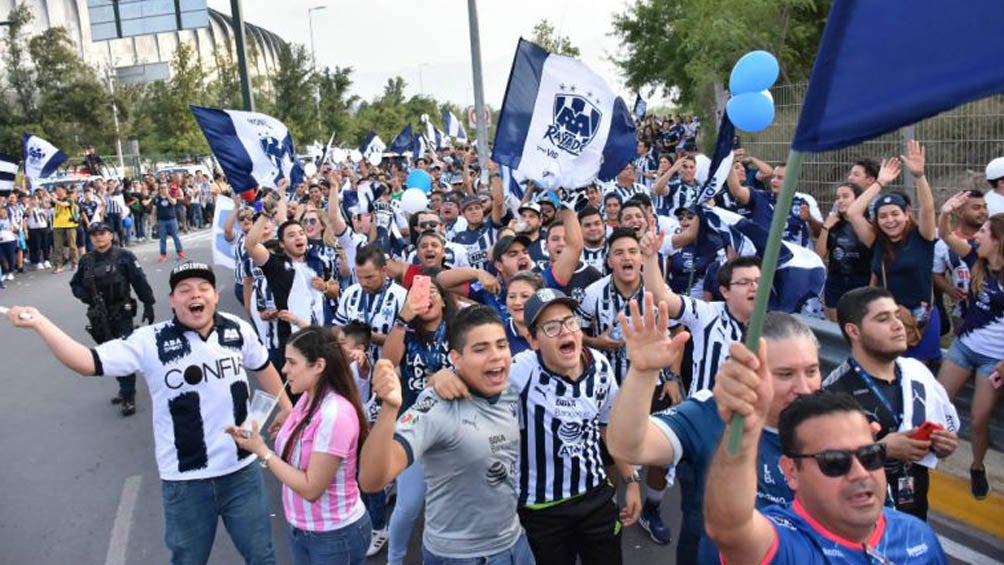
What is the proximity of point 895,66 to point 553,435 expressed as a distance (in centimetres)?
226

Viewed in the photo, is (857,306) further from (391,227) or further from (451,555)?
(391,227)

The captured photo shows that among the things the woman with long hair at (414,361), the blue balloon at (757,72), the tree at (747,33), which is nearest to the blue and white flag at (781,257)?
the blue balloon at (757,72)

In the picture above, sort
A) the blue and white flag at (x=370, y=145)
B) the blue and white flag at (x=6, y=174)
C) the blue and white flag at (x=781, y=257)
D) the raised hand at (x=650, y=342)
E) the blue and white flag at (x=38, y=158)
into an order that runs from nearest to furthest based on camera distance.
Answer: the raised hand at (x=650, y=342)
the blue and white flag at (x=781, y=257)
the blue and white flag at (x=6, y=174)
the blue and white flag at (x=38, y=158)
the blue and white flag at (x=370, y=145)

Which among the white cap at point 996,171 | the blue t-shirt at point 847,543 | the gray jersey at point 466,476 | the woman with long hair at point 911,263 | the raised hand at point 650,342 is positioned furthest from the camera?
the white cap at point 996,171

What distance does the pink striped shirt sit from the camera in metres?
3.49

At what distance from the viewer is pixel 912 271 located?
576 centimetres

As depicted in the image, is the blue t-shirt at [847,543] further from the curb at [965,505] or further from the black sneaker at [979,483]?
the black sneaker at [979,483]

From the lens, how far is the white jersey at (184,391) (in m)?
4.04

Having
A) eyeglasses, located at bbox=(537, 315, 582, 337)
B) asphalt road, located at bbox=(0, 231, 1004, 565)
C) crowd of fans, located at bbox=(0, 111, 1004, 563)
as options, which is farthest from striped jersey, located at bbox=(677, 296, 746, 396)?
asphalt road, located at bbox=(0, 231, 1004, 565)

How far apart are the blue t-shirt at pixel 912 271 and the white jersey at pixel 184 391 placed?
453 centimetres

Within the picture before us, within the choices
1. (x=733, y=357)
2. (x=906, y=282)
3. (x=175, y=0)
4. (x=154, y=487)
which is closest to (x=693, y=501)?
(x=733, y=357)

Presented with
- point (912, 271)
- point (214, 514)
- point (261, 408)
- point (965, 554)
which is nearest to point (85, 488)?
point (214, 514)

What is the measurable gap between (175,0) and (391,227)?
27.0 ft

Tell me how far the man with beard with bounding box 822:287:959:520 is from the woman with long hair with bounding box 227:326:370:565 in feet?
7.07
